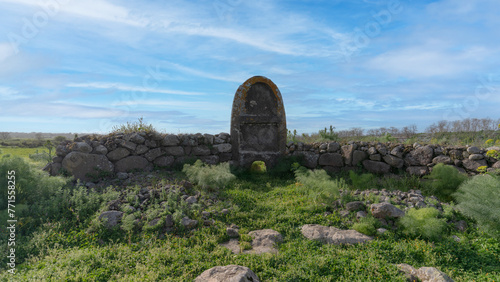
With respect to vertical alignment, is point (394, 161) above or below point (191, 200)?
above

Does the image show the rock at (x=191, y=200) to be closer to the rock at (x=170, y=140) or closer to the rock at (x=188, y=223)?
the rock at (x=188, y=223)

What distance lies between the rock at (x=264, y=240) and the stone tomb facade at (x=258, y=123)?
4955mm


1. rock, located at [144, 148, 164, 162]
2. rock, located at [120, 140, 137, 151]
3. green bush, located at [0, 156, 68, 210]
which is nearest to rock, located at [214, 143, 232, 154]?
rock, located at [144, 148, 164, 162]

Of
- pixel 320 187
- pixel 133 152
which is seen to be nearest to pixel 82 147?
pixel 133 152

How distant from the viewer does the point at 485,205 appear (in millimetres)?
5102

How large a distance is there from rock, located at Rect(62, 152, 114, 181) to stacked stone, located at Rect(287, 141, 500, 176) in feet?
20.0

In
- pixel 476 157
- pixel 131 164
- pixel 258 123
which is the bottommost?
pixel 131 164

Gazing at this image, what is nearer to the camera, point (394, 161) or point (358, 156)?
point (394, 161)

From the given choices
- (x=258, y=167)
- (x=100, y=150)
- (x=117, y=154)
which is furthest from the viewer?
(x=258, y=167)

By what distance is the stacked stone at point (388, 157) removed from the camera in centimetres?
830

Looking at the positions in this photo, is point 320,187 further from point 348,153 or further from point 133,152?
point 133,152

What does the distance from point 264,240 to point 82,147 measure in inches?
247

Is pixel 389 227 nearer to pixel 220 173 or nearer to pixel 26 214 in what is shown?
pixel 220 173

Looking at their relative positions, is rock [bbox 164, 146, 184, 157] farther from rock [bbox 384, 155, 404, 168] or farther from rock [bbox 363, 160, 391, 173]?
rock [bbox 384, 155, 404, 168]
